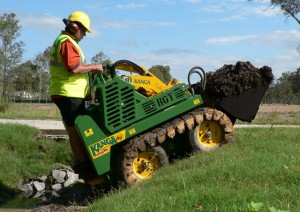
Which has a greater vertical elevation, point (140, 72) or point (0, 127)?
point (140, 72)

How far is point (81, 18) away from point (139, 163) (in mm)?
2464

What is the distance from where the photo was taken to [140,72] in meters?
8.93

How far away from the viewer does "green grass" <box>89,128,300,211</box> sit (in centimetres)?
553

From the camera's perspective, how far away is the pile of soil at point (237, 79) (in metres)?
8.91

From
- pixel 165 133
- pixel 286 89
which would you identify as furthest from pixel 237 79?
pixel 286 89

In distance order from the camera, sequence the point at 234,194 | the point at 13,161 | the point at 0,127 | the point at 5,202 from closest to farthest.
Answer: the point at 234,194 < the point at 5,202 < the point at 13,161 < the point at 0,127

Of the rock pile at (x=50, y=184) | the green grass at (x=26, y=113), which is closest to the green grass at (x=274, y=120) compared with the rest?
the green grass at (x=26, y=113)

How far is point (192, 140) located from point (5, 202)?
3.61m

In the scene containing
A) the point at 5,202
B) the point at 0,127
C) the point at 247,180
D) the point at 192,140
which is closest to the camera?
the point at 247,180

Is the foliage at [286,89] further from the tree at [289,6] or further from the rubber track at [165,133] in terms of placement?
the rubber track at [165,133]

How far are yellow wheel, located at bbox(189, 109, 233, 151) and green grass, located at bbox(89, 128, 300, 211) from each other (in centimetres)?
31

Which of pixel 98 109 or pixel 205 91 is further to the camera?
pixel 205 91

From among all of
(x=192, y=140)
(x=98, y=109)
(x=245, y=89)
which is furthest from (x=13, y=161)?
(x=245, y=89)

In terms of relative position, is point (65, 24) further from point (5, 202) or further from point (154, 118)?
point (5, 202)
